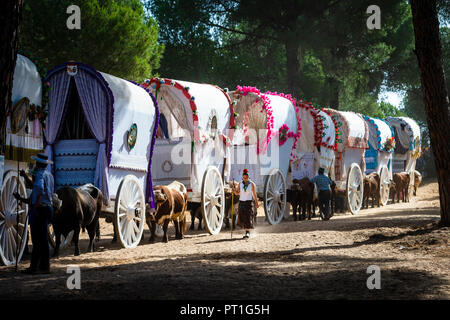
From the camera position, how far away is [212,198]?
1294cm

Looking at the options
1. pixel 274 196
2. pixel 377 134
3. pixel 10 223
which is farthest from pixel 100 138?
pixel 377 134

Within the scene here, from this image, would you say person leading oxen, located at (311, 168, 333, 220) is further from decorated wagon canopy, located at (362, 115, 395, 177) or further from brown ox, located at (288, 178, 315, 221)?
decorated wagon canopy, located at (362, 115, 395, 177)

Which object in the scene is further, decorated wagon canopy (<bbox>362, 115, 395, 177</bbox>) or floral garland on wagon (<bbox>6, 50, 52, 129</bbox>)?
decorated wagon canopy (<bbox>362, 115, 395, 177</bbox>)

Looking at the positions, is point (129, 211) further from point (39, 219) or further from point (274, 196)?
point (274, 196)

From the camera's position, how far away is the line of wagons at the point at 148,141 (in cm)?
932

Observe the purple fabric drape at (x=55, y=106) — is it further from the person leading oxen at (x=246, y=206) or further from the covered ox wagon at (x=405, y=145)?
the covered ox wagon at (x=405, y=145)

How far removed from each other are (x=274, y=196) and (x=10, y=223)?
8452 millimetres

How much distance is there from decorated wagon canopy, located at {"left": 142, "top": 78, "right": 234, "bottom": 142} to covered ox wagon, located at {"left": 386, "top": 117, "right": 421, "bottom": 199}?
14.7 metres

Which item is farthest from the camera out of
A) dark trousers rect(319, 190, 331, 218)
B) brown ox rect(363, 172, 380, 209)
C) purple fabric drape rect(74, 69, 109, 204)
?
brown ox rect(363, 172, 380, 209)

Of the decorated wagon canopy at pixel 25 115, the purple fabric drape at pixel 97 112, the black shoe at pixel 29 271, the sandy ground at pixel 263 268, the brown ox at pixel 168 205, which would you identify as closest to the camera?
the sandy ground at pixel 263 268

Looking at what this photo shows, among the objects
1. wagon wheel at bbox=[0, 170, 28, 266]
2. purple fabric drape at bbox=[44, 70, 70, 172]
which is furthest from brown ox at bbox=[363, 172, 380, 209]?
wagon wheel at bbox=[0, 170, 28, 266]

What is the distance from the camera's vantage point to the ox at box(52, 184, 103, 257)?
9516 millimetres

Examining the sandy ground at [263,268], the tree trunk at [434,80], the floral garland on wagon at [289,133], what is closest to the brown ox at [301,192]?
the floral garland on wagon at [289,133]

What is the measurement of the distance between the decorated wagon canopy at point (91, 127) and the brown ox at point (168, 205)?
2.72ft
